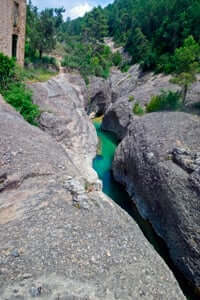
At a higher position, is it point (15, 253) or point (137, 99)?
point (137, 99)

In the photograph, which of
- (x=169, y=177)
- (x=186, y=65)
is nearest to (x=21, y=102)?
(x=169, y=177)

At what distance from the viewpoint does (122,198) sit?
16.1 metres

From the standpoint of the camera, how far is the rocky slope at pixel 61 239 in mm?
6117

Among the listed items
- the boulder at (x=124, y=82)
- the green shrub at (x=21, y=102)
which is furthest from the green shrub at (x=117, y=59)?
the green shrub at (x=21, y=102)

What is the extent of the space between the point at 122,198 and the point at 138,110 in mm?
13361

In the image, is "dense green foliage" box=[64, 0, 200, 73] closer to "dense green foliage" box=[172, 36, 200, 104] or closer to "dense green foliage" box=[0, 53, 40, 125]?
"dense green foliage" box=[172, 36, 200, 104]

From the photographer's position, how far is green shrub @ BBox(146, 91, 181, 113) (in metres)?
23.4

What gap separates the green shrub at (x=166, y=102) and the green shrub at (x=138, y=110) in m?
0.87

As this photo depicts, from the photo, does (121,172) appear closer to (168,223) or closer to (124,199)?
(124,199)

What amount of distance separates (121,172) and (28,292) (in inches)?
499

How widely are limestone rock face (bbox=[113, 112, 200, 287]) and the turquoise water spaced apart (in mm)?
394

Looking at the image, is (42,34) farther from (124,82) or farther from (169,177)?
(169,177)

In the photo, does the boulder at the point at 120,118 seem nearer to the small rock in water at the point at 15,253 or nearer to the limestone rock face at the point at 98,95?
the limestone rock face at the point at 98,95

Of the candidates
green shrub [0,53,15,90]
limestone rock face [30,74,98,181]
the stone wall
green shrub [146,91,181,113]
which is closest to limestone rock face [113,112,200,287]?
limestone rock face [30,74,98,181]
